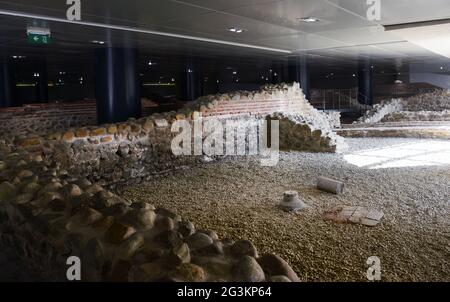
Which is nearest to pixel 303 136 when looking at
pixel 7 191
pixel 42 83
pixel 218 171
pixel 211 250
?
pixel 218 171

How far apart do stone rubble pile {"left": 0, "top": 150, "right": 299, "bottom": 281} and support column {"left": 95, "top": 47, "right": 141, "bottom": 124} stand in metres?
6.20

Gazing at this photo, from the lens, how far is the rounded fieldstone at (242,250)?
87.1 inches

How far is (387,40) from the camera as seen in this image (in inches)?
364

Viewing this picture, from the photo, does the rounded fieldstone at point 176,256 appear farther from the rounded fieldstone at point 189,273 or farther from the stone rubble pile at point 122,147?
the stone rubble pile at point 122,147

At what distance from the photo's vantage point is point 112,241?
2279 mm

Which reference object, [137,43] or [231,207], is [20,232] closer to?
[231,207]

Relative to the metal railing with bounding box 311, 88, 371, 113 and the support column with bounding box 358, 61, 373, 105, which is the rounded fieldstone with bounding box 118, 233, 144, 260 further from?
the support column with bounding box 358, 61, 373, 105

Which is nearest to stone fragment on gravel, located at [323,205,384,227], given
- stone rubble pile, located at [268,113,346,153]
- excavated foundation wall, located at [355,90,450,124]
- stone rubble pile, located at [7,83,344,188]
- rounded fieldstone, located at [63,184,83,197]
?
rounded fieldstone, located at [63,184,83,197]

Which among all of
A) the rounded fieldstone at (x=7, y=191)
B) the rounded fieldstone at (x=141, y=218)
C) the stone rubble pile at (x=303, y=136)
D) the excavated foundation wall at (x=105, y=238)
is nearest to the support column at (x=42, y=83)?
the stone rubble pile at (x=303, y=136)

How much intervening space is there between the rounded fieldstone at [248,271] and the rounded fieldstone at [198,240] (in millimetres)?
303

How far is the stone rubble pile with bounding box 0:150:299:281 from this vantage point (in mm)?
2012

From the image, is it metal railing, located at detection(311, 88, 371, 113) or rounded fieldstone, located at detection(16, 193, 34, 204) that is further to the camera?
metal railing, located at detection(311, 88, 371, 113)

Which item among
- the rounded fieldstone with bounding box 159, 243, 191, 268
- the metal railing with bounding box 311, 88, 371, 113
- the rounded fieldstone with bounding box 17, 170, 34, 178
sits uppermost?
the metal railing with bounding box 311, 88, 371, 113
